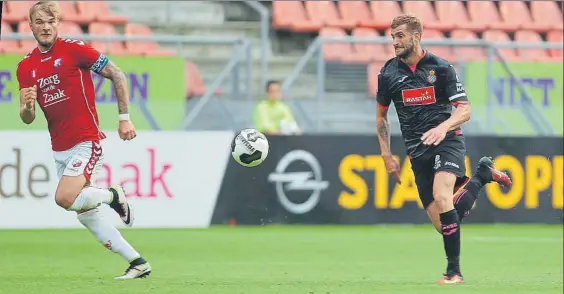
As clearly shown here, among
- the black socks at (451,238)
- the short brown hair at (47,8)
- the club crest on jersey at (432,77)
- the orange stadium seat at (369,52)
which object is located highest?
the short brown hair at (47,8)

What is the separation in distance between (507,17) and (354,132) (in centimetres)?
552

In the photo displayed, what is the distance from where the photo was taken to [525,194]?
1711cm

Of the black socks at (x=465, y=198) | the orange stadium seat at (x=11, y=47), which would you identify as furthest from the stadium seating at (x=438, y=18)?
the black socks at (x=465, y=198)

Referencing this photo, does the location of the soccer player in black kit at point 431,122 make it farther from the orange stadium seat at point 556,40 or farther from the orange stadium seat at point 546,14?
the orange stadium seat at point 546,14

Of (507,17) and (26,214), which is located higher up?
(507,17)

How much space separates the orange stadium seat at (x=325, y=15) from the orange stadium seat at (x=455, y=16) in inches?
64.0

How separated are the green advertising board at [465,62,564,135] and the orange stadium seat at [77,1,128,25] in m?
5.42

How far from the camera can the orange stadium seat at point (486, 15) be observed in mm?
20891

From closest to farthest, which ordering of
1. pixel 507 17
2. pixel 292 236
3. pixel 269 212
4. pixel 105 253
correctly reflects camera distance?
pixel 105 253, pixel 292 236, pixel 269 212, pixel 507 17

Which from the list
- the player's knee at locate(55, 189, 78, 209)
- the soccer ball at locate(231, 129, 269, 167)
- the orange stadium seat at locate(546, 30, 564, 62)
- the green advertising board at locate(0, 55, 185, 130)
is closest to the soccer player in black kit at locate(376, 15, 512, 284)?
the soccer ball at locate(231, 129, 269, 167)

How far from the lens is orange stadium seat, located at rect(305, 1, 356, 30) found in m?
20.2

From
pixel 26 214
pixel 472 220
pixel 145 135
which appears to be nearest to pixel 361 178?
pixel 472 220

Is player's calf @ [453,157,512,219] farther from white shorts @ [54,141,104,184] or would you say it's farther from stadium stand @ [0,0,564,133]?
stadium stand @ [0,0,564,133]

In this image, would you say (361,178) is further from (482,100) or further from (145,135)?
(145,135)
